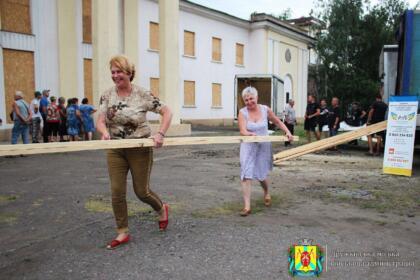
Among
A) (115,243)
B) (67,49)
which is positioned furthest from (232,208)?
(67,49)

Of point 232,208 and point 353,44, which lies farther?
point 353,44

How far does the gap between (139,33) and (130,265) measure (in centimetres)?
2003

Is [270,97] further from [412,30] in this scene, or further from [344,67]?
[344,67]

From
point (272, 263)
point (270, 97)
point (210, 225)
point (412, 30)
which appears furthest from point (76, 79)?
point (272, 263)

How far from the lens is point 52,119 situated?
12883mm

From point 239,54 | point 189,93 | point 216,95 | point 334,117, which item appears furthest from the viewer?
point 239,54

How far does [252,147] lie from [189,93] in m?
21.4

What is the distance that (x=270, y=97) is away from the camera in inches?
878

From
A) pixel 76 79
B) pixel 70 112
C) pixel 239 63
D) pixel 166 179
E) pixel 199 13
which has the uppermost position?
pixel 199 13

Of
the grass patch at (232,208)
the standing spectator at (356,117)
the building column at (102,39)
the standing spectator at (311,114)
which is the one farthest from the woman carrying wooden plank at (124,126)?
the standing spectator at (356,117)

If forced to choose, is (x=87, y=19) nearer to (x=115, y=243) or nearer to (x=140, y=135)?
(x=140, y=135)

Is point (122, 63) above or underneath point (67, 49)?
underneath

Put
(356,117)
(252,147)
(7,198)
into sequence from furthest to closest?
(356,117)
(7,198)
(252,147)

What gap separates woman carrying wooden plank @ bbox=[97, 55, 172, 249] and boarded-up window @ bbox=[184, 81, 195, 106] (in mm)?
22219
